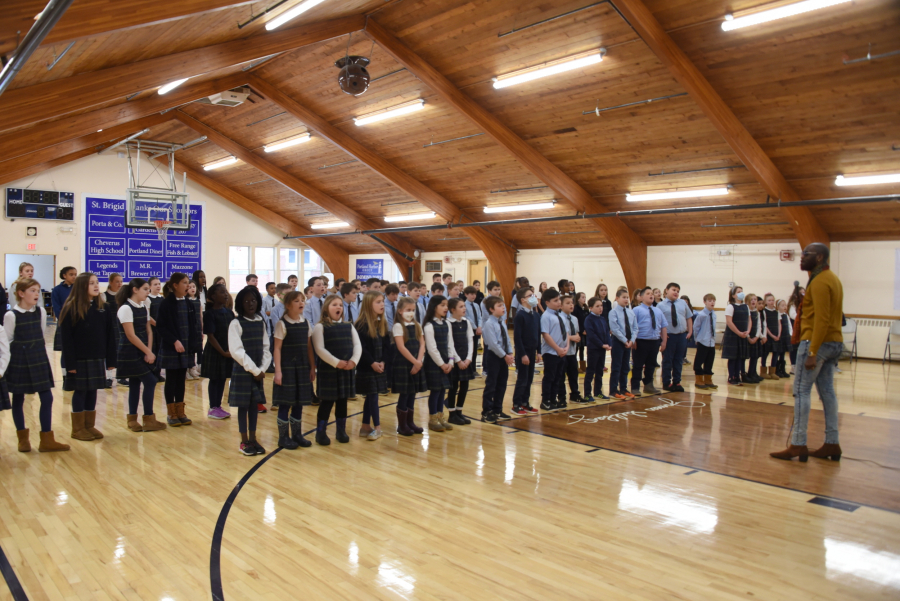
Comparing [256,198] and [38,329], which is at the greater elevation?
[256,198]

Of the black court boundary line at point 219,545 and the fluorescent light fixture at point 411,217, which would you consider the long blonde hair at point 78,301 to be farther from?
the fluorescent light fixture at point 411,217

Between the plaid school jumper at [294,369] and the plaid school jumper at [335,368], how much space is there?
0.14m

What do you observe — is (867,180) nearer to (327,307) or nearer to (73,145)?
(327,307)

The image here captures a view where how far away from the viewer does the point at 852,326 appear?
1224 centimetres

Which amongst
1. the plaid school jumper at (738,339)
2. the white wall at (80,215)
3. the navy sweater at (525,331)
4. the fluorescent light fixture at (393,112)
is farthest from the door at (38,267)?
the plaid school jumper at (738,339)

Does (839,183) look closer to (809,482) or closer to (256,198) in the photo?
(809,482)

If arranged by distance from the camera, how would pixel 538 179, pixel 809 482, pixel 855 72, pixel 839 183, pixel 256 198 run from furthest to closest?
pixel 256 198
pixel 538 179
pixel 839 183
pixel 855 72
pixel 809 482

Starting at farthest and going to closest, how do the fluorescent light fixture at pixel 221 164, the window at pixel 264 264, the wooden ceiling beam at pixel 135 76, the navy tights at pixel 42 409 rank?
the window at pixel 264 264 < the fluorescent light fixture at pixel 221 164 < the wooden ceiling beam at pixel 135 76 < the navy tights at pixel 42 409

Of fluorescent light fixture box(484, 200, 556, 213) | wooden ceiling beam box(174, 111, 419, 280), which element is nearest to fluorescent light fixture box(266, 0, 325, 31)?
fluorescent light fixture box(484, 200, 556, 213)

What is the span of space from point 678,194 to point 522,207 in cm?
400

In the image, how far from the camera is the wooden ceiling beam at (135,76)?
21.8 ft

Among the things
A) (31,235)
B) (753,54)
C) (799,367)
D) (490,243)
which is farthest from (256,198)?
(799,367)

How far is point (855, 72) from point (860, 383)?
464cm

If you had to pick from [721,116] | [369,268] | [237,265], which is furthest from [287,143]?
[721,116]
